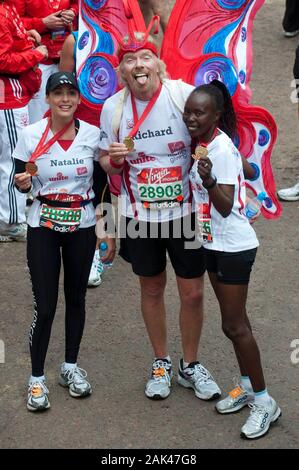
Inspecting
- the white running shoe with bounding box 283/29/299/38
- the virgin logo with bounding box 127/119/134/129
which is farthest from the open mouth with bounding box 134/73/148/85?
the white running shoe with bounding box 283/29/299/38

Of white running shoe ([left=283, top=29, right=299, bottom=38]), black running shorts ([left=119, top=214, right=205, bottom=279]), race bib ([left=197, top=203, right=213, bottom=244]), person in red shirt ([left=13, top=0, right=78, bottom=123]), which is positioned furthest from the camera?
white running shoe ([left=283, top=29, right=299, bottom=38])

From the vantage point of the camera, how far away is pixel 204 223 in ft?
16.1

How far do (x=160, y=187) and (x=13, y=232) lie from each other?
2.79 metres

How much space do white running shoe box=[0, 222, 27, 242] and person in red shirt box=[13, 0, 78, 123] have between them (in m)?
1.06

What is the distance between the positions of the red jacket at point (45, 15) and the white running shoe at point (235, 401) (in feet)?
11.3

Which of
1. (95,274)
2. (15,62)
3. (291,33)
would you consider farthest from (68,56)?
(291,33)

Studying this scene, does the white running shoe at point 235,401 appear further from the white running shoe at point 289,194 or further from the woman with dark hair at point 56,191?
the white running shoe at point 289,194

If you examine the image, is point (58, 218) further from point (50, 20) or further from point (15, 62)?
point (50, 20)

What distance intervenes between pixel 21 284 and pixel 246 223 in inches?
98.9

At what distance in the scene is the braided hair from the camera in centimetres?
481

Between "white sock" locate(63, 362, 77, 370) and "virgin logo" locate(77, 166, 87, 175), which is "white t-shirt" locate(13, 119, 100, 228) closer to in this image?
"virgin logo" locate(77, 166, 87, 175)

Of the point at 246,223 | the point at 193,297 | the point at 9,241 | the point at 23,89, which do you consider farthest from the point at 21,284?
the point at 246,223

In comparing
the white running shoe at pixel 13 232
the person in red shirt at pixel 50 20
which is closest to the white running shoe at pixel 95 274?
the white running shoe at pixel 13 232
